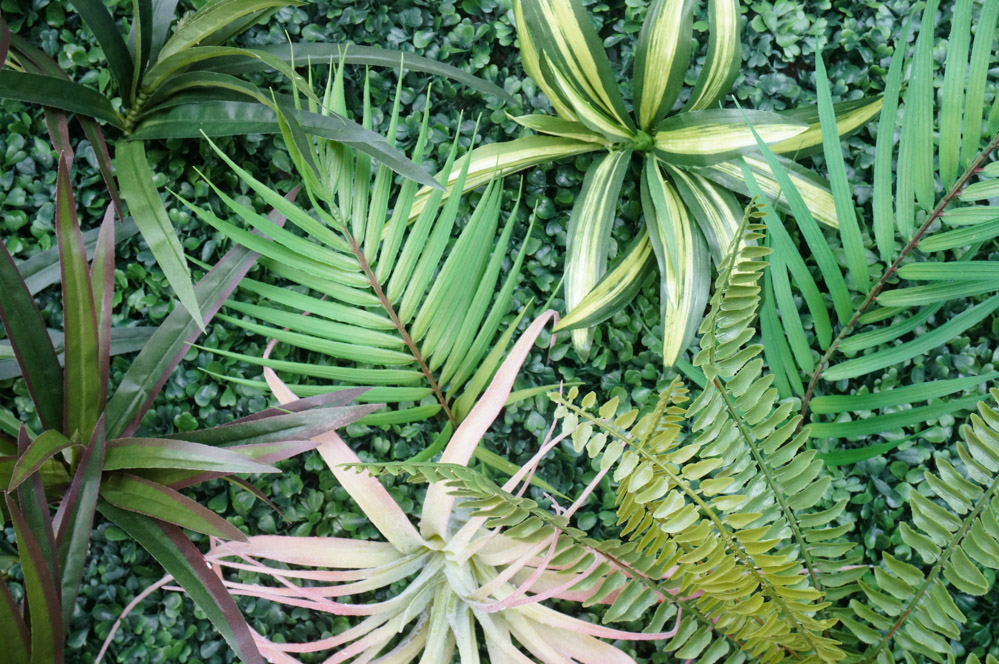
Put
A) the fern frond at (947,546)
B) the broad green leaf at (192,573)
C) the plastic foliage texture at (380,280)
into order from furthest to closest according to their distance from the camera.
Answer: the plastic foliage texture at (380,280) < the broad green leaf at (192,573) < the fern frond at (947,546)

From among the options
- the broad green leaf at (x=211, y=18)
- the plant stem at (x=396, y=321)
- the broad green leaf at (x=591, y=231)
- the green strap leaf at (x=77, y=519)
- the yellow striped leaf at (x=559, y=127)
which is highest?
the broad green leaf at (x=211, y=18)

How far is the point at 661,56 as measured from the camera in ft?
3.45

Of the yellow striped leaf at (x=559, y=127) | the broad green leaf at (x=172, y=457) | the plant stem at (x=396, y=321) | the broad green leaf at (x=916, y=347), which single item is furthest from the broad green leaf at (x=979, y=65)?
the broad green leaf at (x=172, y=457)

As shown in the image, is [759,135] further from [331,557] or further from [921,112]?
[331,557]

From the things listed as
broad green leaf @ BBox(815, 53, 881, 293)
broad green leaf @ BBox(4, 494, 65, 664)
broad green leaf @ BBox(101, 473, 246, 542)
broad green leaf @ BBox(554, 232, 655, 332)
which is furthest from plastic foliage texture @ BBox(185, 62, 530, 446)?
broad green leaf @ BBox(815, 53, 881, 293)

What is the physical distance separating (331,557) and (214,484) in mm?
249

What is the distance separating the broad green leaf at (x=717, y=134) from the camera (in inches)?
40.3

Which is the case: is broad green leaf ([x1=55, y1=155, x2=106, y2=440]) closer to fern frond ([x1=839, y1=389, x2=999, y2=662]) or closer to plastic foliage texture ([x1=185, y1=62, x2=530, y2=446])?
plastic foliage texture ([x1=185, y1=62, x2=530, y2=446])

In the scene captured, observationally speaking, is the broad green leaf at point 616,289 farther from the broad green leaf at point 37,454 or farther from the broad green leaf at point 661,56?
the broad green leaf at point 37,454

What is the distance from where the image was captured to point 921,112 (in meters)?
0.97

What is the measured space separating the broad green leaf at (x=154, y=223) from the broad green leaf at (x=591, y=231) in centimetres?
53

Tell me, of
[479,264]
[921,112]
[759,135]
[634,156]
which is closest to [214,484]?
[479,264]

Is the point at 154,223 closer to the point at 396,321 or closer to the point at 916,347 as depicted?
the point at 396,321

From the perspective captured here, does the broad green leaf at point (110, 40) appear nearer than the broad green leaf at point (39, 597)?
No
